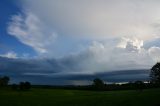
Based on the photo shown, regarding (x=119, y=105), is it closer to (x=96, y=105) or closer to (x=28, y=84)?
(x=96, y=105)

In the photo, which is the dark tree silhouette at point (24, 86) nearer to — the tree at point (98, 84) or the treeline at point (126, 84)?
the treeline at point (126, 84)

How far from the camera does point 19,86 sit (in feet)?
502

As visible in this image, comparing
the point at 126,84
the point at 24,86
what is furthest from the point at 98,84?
the point at 24,86

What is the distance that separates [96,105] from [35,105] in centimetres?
1374

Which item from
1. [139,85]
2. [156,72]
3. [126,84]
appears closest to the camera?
[156,72]

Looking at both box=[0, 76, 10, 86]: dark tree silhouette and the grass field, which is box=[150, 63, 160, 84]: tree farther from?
box=[0, 76, 10, 86]: dark tree silhouette

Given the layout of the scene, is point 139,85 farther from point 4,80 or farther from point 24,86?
point 4,80

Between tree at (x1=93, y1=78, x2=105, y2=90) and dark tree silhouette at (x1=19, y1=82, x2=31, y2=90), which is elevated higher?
tree at (x1=93, y1=78, x2=105, y2=90)

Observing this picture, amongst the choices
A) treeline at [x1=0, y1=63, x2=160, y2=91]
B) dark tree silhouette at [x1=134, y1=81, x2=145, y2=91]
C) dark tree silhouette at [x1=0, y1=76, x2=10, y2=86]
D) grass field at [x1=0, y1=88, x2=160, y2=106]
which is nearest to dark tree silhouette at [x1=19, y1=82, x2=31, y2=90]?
treeline at [x1=0, y1=63, x2=160, y2=91]

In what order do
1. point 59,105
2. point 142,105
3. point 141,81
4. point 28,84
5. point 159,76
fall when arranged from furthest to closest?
point 28,84 < point 141,81 < point 159,76 < point 59,105 < point 142,105

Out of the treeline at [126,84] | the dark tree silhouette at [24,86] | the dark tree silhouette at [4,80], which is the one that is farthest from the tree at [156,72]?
the dark tree silhouette at [4,80]

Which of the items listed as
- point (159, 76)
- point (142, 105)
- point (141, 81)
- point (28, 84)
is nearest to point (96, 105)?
point (142, 105)

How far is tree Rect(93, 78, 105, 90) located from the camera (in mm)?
180375

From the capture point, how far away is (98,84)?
184m
